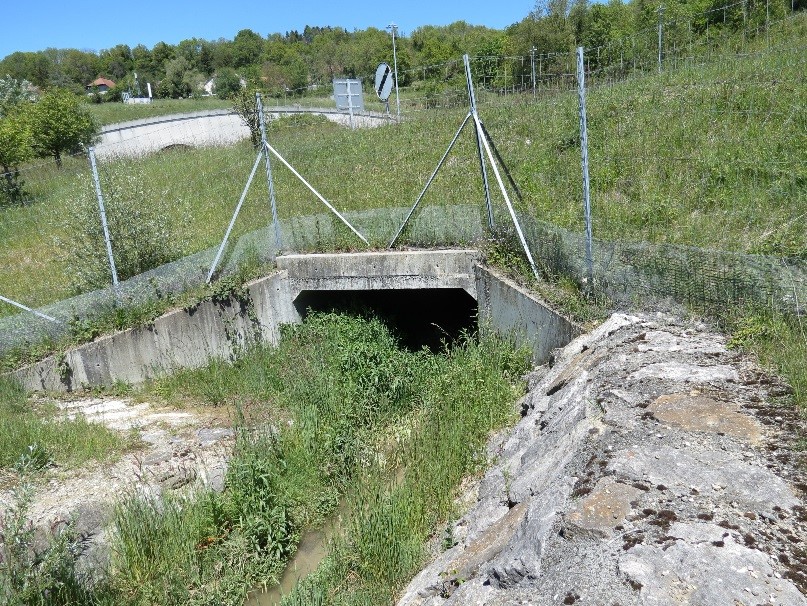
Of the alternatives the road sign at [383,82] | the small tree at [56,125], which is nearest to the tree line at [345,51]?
the road sign at [383,82]

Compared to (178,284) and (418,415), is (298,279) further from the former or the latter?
(418,415)

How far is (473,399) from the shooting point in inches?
301

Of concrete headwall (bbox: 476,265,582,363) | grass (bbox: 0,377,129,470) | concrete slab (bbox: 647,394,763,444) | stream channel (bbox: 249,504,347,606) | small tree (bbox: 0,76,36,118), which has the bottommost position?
stream channel (bbox: 249,504,347,606)

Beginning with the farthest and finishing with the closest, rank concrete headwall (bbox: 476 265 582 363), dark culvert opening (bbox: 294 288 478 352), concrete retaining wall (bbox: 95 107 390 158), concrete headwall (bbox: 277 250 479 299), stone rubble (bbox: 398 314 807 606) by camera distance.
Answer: concrete retaining wall (bbox: 95 107 390 158)
dark culvert opening (bbox: 294 288 478 352)
concrete headwall (bbox: 277 250 479 299)
concrete headwall (bbox: 476 265 582 363)
stone rubble (bbox: 398 314 807 606)

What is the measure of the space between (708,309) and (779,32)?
10287 mm

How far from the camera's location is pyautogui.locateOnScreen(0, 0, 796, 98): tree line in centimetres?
2512

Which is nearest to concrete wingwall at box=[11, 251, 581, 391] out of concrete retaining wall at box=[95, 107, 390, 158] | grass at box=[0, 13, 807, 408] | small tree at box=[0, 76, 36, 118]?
grass at box=[0, 13, 807, 408]

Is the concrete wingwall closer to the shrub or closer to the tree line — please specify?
the shrub

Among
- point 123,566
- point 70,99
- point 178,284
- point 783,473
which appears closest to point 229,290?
point 178,284

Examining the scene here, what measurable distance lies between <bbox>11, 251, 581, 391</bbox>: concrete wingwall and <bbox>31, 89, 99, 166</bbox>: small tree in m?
19.8

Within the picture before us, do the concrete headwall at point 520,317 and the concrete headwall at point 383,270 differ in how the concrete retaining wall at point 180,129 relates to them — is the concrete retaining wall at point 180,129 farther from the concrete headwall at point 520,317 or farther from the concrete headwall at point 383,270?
the concrete headwall at point 520,317

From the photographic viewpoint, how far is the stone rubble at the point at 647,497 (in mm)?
3238

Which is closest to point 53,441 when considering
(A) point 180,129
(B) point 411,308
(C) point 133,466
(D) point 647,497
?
(C) point 133,466

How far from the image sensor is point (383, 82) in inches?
727
